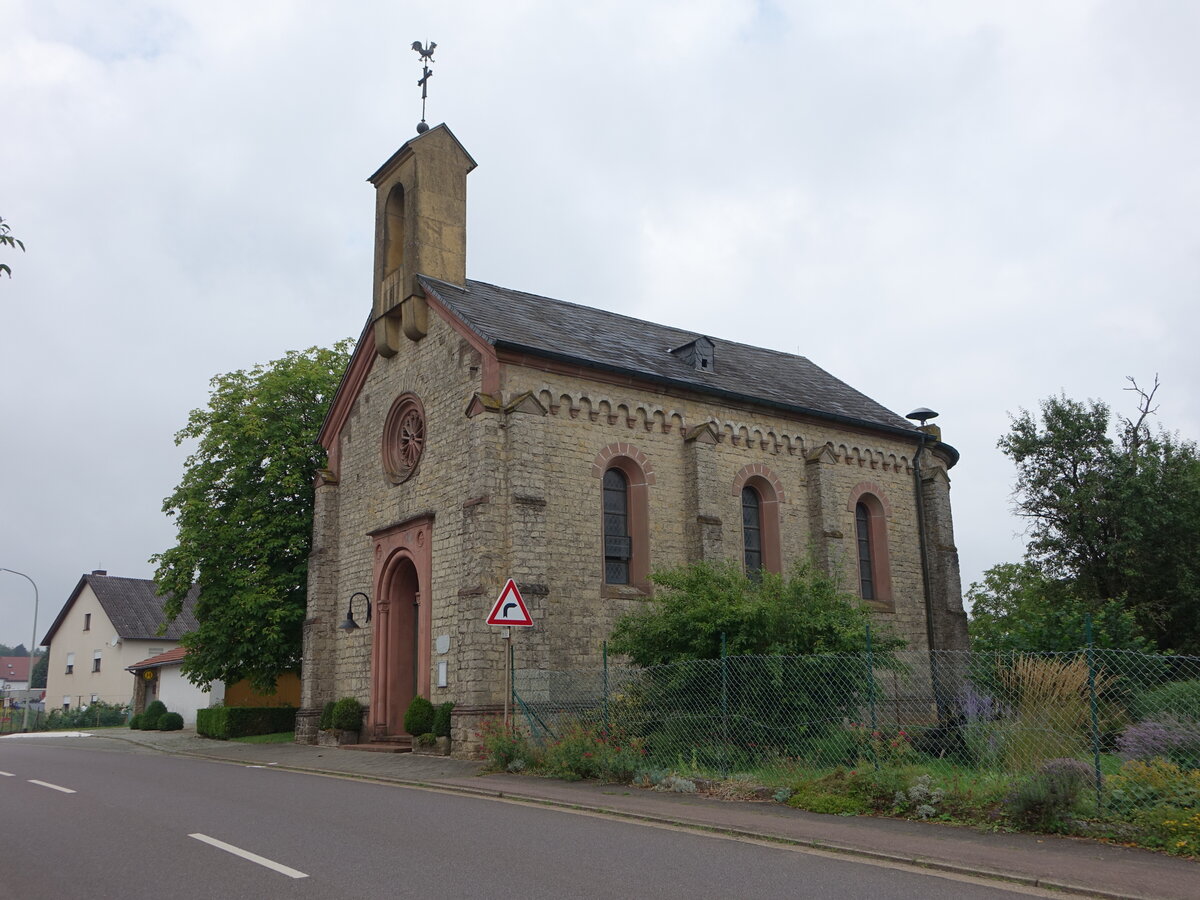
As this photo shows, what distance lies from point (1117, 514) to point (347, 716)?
18.1m

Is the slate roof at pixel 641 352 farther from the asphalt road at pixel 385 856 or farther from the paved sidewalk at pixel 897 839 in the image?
the asphalt road at pixel 385 856

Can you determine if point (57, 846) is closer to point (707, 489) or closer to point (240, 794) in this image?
point (240, 794)

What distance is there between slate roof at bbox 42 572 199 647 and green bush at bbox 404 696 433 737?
31.9 m

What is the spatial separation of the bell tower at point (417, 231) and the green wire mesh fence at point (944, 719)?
10.3 meters

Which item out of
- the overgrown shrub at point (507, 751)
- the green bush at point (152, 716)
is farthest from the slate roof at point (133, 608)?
the overgrown shrub at point (507, 751)

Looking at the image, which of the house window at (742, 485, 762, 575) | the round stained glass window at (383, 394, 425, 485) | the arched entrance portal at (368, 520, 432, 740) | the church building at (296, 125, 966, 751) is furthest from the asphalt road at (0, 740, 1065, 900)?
the house window at (742, 485, 762, 575)

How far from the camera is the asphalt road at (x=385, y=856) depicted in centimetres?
665

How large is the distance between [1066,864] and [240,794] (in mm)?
9837

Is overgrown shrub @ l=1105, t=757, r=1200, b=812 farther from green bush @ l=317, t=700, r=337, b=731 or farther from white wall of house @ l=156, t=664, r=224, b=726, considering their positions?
white wall of house @ l=156, t=664, r=224, b=726

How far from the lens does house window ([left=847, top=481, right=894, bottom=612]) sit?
2436cm

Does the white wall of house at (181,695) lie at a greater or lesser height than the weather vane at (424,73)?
lesser

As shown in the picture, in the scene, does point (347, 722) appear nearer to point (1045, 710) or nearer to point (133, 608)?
point (1045, 710)

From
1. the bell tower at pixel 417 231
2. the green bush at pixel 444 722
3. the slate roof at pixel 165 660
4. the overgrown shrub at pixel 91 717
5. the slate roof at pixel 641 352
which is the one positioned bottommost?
the overgrown shrub at pixel 91 717

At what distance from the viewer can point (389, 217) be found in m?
23.3
